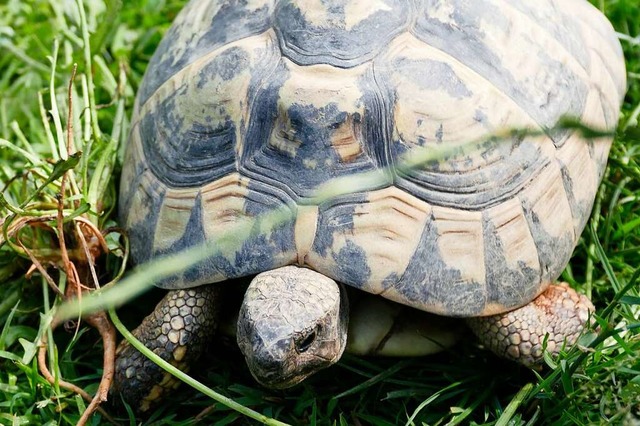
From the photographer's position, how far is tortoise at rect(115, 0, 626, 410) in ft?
8.02

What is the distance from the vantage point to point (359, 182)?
2.46 metres

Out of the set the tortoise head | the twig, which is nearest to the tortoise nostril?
the tortoise head

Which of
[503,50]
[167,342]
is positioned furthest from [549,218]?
[167,342]

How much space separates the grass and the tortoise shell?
27 centimetres

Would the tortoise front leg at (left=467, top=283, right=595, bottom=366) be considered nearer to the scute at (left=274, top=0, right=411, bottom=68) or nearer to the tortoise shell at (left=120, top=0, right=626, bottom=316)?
the tortoise shell at (left=120, top=0, right=626, bottom=316)

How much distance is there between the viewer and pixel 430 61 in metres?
2.53

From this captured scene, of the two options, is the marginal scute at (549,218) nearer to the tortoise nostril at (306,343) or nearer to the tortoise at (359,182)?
the tortoise at (359,182)

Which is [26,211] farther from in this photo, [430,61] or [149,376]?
[430,61]

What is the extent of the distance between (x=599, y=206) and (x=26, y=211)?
2038 mm

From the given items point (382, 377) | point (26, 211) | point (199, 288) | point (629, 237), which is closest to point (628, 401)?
point (382, 377)

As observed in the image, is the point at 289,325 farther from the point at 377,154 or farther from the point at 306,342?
the point at 377,154

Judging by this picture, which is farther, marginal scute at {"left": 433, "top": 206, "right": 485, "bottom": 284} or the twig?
the twig

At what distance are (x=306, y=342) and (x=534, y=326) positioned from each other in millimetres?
779

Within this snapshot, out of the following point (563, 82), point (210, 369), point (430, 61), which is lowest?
point (210, 369)
